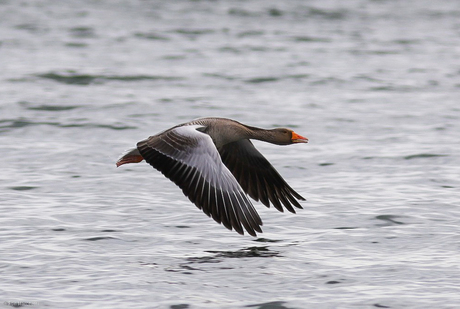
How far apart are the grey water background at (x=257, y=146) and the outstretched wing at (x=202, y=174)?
414 mm

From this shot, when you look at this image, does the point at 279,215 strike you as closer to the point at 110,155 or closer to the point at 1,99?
the point at 110,155

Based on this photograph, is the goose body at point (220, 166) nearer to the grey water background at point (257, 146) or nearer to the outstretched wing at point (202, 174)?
the outstretched wing at point (202, 174)

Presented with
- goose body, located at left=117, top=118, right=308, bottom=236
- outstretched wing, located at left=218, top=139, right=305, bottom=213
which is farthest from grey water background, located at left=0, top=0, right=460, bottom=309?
goose body, located at left=117, top=118, right=308, bottom=236

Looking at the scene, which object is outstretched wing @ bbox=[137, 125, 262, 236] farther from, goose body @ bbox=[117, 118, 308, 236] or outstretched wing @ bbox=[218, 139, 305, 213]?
outstretched wing @ bbox=[218, 139, 305, 213]

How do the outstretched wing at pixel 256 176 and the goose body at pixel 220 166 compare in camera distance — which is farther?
the outstretched wing at pixel 256 176

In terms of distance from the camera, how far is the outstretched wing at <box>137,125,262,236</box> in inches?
307

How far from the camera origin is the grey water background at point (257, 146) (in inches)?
286

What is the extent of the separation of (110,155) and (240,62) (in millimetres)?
10286

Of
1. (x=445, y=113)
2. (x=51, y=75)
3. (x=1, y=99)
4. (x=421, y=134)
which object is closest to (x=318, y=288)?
(x=421, y=134)

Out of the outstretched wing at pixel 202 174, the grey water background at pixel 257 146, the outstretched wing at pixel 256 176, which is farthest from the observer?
the outstretched wing at pixel 256 176

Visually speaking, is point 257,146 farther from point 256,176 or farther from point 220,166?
point 220,166

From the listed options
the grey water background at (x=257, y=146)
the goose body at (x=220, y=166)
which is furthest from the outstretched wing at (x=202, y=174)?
the grey water background at (x=257, y=146)

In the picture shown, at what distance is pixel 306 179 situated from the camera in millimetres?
11531

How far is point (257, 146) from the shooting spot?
1374 cm
